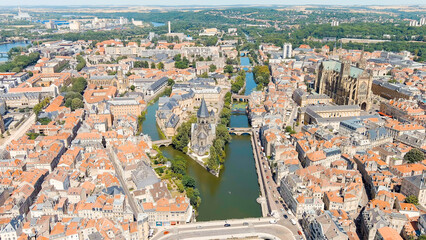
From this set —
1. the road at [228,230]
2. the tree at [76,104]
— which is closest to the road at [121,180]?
the road at [228,230]

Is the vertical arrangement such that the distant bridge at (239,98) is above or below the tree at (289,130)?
below

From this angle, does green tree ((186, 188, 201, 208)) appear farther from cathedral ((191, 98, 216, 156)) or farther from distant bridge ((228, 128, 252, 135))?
distant bridge ((228, 128, 252, 135))

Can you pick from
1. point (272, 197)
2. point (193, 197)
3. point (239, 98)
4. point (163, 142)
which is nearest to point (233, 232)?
point (193, 197)

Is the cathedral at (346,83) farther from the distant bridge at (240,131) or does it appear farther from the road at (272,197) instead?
the road at (272,197)

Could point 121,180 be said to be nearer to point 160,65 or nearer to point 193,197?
point 193,197

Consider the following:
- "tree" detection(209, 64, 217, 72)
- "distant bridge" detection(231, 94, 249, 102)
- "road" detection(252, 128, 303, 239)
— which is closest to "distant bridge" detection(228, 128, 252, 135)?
"road" detection(252, 128, 303, 239)

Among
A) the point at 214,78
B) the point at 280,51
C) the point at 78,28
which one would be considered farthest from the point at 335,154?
the point at 78,28
